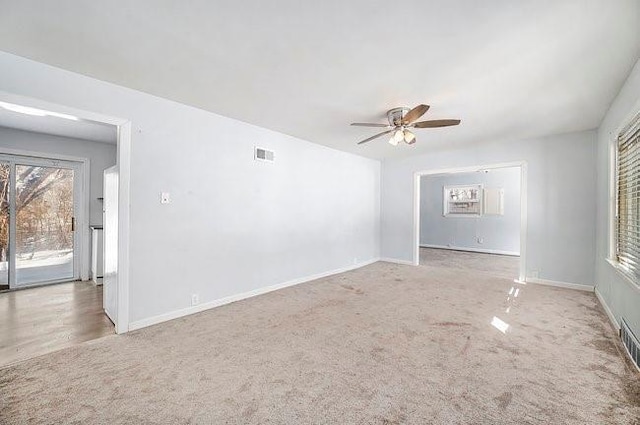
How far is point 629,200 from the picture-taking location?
8.97ft

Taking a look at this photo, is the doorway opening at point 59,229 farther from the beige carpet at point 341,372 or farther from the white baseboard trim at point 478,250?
the white baseboard trim at point 478,250

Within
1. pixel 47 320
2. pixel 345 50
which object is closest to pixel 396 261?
pixel 345 50

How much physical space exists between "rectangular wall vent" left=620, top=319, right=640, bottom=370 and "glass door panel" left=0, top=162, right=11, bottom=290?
7.38 metres

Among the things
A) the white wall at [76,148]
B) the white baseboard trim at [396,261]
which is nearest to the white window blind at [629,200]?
the white baseboard trim at [396,261]

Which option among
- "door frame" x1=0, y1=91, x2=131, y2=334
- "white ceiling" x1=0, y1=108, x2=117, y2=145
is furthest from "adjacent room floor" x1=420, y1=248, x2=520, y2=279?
"white ceiling" x1=0, y1=108, x2=117, y2=145

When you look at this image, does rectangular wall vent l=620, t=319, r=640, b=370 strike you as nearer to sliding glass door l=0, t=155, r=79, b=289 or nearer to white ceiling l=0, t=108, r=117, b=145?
white ceiling l=0, t=108, r=117, b=145

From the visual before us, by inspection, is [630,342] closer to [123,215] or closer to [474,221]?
[123,215]

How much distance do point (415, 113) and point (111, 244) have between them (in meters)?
3.51

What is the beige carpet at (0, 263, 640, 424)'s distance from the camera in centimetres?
167

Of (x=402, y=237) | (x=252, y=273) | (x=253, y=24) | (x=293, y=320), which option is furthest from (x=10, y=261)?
(x=402, y=237)

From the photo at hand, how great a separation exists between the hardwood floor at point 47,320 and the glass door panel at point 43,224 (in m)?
0.43

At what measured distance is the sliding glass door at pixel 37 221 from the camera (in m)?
4.20

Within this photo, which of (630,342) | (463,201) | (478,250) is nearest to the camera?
(630,342)

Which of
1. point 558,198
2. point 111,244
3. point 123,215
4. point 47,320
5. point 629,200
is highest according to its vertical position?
point 558,198
